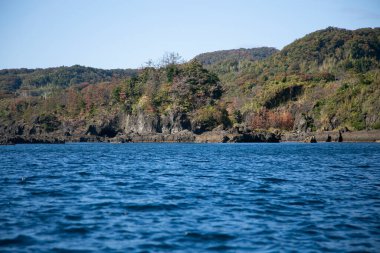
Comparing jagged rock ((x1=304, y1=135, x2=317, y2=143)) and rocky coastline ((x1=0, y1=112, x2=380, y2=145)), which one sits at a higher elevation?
rocky coastline ((x1=0, y1=112, x2=380, y2=145))

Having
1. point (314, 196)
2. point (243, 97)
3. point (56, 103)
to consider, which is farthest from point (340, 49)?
point (314, 196)

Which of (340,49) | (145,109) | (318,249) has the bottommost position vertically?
(318,249)

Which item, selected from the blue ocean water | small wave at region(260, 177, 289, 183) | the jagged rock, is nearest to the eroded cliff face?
the jagged rock

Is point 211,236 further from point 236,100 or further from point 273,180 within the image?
point 236,100

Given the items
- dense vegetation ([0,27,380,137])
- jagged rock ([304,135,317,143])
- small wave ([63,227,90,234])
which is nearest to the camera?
small wave ([63,227,90,234])

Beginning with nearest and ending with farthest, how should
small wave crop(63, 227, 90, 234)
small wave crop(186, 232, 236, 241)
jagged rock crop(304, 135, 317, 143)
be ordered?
small wave crop(186, 232, 236, 241) → small wave crop(63, 227, 90, 234) → jagged rock crop(304, 135, 317, 143)

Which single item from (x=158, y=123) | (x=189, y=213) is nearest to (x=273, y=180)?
(x=189, y=213)

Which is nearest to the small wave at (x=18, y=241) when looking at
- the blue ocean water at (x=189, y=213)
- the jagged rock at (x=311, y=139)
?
the blue ocean water at (x=189, y=213)

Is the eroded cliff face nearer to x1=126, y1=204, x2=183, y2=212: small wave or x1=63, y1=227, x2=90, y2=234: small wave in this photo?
x1=126, y1=204, x2=183, y2=212: small wave

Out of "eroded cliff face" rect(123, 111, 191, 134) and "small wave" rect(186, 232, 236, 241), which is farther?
"eroded cliff face" rect(123, 111, 191, 134)

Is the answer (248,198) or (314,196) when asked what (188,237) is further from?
(314,196)

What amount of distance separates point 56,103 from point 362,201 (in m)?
156

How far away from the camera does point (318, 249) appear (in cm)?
1390

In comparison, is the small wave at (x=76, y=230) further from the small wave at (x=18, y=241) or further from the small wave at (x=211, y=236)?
the small wave at (x=211, y=236)
